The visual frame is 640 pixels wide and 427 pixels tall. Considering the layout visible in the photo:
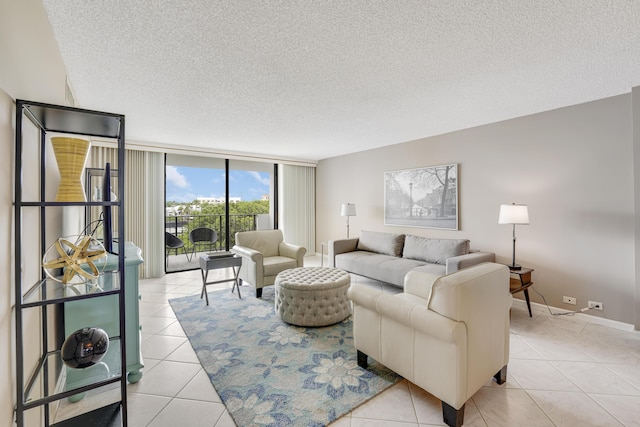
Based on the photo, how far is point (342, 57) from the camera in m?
2.11

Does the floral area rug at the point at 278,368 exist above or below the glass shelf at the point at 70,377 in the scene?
below

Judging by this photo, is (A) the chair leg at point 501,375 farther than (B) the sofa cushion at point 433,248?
No

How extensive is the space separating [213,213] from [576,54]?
5.88m

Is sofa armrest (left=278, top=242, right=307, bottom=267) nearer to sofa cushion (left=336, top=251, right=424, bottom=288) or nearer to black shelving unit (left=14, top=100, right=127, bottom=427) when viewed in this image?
sofa cushion (left=336, top=251, right=424, bottom=288)

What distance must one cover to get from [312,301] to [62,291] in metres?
2.07

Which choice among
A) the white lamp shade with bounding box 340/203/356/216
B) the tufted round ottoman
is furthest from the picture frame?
the tufted round ottoman

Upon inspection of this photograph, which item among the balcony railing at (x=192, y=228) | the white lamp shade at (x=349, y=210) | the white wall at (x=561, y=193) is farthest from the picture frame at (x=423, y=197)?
→ the balcony railing at (x=192, y=228)

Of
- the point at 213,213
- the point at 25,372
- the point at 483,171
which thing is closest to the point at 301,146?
the point at 213,213

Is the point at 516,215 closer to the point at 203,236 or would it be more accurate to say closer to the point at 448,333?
the point at 448,333

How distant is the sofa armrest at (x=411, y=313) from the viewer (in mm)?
1489

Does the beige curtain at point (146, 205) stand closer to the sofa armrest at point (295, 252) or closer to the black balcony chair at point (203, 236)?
the black balcony chair at point (203, 236)

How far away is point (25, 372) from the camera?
3.86 ft

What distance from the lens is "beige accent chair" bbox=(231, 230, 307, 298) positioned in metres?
3.85

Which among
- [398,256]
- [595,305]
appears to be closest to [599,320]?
[595,305]
